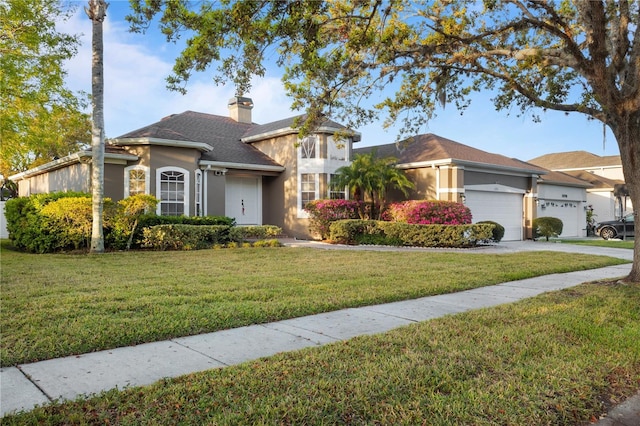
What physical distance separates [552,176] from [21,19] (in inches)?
1013

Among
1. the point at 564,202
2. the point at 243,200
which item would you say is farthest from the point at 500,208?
the point at 243,200

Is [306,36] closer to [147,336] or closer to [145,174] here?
[147,336]

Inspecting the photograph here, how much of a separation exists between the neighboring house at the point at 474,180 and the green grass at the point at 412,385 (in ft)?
46.9

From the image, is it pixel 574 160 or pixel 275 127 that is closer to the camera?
pixel 275 127

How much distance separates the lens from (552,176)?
25.4 meters

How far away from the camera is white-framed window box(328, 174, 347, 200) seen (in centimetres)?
1914

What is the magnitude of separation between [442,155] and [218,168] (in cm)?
951

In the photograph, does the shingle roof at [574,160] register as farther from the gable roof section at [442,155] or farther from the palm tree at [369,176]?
the palm tree at [369,176]

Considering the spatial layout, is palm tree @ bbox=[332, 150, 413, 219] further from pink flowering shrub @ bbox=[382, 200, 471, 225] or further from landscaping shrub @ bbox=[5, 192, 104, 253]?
landscaping shrub @ bbox=[5, 192, 104, 253]

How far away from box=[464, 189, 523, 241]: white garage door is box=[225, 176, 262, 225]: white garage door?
9.52 metres

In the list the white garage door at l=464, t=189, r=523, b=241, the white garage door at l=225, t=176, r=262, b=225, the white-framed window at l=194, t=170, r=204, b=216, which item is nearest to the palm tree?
the white garage door at l=464, t=189, r=523, b=241

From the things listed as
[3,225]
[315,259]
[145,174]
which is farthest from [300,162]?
[3,225]

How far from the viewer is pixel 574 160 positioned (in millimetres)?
38250

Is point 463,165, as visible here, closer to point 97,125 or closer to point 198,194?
point 198,194
